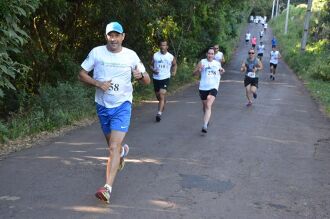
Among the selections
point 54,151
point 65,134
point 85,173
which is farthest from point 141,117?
point 85,173

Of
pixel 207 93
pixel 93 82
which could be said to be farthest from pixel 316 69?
pixel 93 82

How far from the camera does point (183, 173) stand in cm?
711

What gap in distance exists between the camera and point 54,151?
8.22m

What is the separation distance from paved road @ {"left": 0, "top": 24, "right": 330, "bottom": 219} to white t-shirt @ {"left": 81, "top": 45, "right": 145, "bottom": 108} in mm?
1154

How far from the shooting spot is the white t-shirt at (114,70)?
A: 5855 millimetres

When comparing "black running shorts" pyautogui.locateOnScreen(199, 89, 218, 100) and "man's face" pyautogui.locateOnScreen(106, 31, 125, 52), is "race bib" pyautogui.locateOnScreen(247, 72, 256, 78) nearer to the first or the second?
"black running shorts" pyautogui.locateOnScreen(199, 89, 218, 100)

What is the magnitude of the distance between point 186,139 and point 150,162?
2106 millimetres

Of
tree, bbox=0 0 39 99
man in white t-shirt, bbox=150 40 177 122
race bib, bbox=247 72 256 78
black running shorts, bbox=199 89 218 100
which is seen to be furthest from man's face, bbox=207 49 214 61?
race bib, bbox=247 72 256 78

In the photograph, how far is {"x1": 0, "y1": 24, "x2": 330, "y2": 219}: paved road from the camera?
5.59 m

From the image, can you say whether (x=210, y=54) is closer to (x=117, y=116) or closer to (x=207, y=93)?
(x=207, y=93)

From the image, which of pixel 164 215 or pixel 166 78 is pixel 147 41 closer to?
pixel 166 78

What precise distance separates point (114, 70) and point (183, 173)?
2046 millimetres

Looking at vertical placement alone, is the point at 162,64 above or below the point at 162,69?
above

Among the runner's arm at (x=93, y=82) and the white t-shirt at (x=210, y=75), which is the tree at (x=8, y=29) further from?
the white t-shirt at (x=210, y=75)
